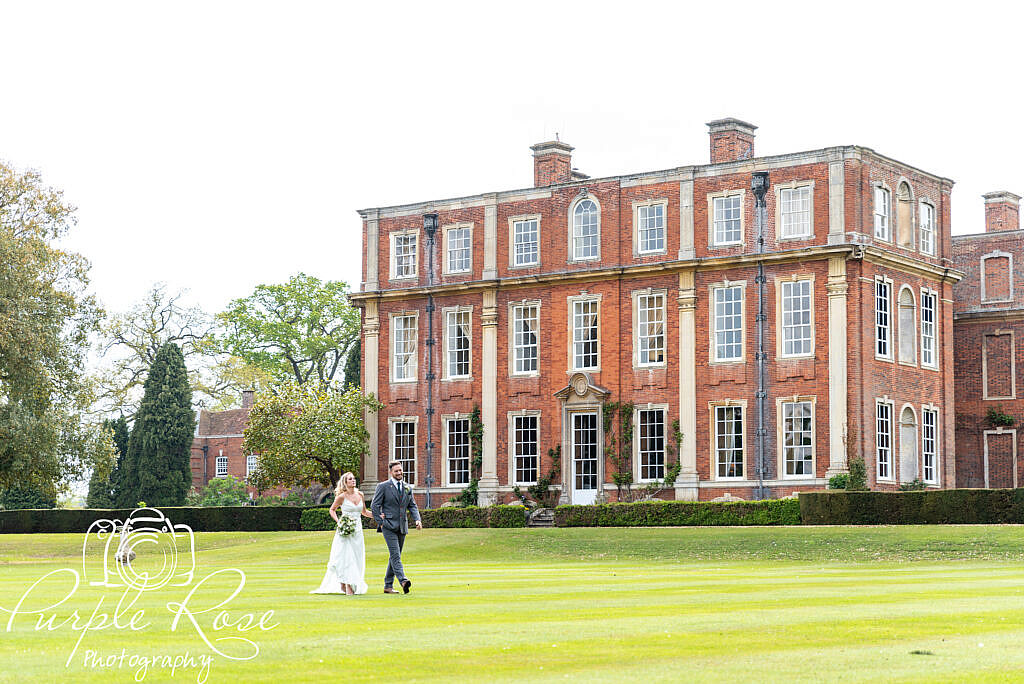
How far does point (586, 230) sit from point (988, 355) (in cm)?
1441

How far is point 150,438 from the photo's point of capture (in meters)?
66.9

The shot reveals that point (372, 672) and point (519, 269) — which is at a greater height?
point (519, 269)

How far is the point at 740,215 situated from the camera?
152 ft

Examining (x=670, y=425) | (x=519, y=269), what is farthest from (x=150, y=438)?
(x=670, y=425)

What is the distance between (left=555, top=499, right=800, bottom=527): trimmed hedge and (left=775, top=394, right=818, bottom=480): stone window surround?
2.97m

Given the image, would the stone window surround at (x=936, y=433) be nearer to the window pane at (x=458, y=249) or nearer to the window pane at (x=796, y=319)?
the window pane at (x=796, y=319)

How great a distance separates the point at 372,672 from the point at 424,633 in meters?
2.58

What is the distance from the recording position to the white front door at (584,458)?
4856cm

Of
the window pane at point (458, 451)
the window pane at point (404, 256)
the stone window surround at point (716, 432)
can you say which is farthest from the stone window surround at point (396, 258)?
the stone window surround at point (716, 432)

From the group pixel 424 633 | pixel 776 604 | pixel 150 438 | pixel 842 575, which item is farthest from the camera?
pixel 150 438

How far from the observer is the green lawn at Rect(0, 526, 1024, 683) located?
10.9 metres

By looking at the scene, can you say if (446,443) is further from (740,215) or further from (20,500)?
(20,500)

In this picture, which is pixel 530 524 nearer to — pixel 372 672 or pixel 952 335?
pixel 952 335

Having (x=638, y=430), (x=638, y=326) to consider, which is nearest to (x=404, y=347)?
(x=638, y=326)
